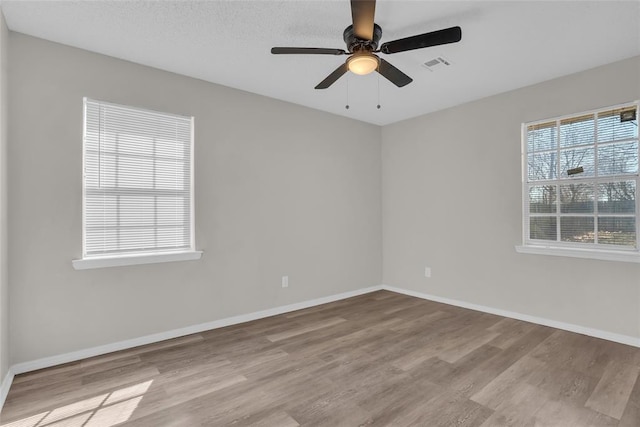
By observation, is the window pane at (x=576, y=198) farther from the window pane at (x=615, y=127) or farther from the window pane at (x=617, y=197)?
the window pane at (x=615, y=127)

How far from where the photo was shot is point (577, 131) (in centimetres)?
333

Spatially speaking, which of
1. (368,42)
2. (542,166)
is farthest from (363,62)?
(542,166)

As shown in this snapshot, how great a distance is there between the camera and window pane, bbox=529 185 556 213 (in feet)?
11.5

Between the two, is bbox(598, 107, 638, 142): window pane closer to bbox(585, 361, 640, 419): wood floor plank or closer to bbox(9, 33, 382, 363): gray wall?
bbox(585, 361, 640, 419): wood floor plank

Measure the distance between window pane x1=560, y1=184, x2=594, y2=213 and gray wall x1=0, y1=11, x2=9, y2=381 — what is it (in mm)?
5019

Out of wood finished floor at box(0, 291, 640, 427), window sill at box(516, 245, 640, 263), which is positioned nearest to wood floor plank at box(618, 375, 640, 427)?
wood finished floor at box(0, 291, 640, 427)

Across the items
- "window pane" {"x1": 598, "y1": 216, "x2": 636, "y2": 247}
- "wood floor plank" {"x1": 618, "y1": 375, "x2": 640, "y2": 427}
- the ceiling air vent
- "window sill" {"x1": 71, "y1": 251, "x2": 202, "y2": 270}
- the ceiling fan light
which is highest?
the ceiling air vent

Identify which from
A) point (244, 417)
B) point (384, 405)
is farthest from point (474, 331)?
point (244, 417)

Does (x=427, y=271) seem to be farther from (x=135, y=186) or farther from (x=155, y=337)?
(x=135, y=186)

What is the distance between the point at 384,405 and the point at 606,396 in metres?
1.53

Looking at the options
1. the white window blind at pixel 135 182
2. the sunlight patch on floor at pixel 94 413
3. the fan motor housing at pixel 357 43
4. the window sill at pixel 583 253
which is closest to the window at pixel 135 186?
the white window blind at pixel 135 182

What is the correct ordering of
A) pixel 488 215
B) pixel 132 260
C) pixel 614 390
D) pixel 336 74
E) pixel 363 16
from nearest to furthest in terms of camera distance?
pixel 363 16, pixel 614 390, pixel 336 74, pixel 132 260, pixel 488 215

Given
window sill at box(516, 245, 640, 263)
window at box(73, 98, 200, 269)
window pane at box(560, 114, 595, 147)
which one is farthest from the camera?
window pane at box(560, 114, 595, 147)

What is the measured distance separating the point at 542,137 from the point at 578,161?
45 centimetres
